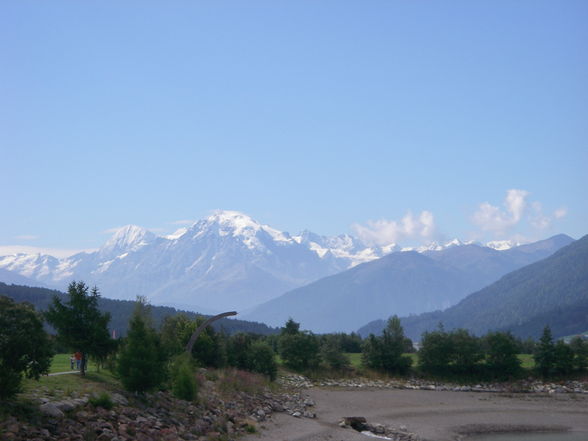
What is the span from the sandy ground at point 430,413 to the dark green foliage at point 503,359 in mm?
7638

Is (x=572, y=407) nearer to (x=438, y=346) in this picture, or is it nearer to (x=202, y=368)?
(x=438, y=346)

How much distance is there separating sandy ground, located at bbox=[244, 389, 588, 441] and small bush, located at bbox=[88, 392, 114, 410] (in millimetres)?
8482

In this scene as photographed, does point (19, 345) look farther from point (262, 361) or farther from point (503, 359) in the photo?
point (503, 359)

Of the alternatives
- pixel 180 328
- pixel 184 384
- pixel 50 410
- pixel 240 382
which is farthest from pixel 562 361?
pixel 50 410

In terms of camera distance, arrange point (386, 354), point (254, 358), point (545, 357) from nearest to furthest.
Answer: point (254, 358) < point (545, 357) < point (386, 354)

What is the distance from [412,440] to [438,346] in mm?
33650

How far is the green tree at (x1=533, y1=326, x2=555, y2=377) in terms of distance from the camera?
6931 centimetres

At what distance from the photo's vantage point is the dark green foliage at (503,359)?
69.4 m

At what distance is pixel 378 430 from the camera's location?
42281 millimetres

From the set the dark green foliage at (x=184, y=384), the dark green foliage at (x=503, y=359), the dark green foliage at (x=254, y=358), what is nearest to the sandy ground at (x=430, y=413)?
the dark green foliage at (x=254, y=358)

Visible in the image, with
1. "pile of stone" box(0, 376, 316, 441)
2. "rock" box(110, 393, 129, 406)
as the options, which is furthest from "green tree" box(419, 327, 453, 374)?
"rock" box(110, 393, 129, 406)

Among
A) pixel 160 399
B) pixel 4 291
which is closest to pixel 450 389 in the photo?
pixel 160 399

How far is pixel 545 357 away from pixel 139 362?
168ft

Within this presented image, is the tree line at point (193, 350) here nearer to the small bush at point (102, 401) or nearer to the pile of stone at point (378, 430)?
the small bush at point (102, 401)
